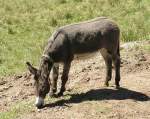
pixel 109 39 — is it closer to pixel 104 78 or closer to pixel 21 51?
pixel 104 78

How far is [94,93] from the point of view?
11250 millimetres

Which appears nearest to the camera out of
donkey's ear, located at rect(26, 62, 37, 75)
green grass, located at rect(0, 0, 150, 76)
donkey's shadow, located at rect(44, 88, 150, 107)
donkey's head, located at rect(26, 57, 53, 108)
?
donkey's ear, located at rect(26, 62, 37, 75)

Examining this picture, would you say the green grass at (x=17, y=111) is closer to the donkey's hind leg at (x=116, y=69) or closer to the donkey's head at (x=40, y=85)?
the donkey's head at (x=40, y=85)

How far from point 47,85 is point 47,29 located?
27.2ft

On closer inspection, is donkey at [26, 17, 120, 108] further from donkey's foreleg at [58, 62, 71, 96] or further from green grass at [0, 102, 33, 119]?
green grass at [0, 102, 33, 119]

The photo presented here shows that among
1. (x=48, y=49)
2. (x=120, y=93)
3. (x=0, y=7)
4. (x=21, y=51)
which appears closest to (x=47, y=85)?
(x=48, y=49)

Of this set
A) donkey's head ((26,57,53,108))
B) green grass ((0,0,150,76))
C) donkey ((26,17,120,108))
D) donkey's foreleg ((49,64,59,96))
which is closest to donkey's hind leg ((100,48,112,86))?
donkey ((26,17,120,108))

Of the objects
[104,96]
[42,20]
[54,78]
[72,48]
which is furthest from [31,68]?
[42,20]

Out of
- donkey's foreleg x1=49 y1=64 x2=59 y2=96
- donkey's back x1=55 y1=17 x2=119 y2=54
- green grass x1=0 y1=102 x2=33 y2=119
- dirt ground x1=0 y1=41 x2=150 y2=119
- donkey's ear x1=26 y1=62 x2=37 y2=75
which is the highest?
donkey's back x1=55 y1=17 x2=119 y2=54

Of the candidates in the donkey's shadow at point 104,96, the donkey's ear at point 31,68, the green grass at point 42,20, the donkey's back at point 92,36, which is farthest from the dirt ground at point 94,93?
the green grass at point 42,20

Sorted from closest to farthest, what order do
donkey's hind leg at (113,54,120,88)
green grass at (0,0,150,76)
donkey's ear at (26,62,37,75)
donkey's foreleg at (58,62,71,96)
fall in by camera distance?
donkey's ear at (26,62,37,75), donkey's foreleg at (58,62,71,96), donkey's hind leg at (113,54,120,88), green grass at (0,0,150,76)

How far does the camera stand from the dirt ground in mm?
10266

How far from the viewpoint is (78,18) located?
65.4 ft

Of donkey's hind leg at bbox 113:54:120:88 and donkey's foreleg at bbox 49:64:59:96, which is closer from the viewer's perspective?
donkey's foreleg at bbox 49:64:59:96
